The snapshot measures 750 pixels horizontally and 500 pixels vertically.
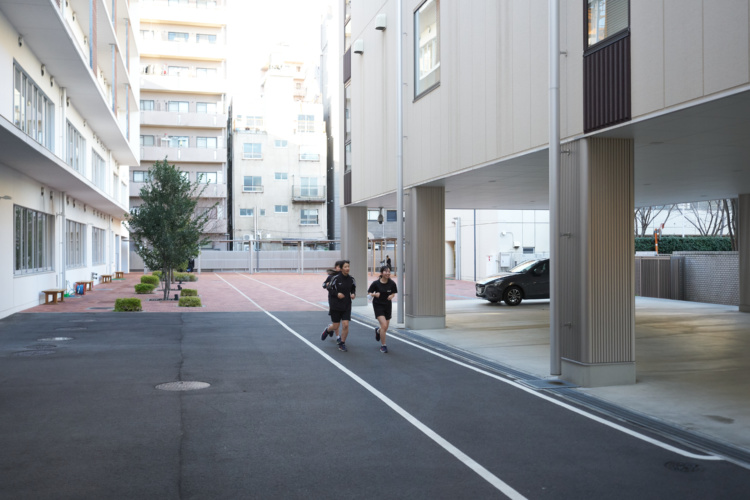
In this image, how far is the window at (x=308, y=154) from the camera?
2502 inches

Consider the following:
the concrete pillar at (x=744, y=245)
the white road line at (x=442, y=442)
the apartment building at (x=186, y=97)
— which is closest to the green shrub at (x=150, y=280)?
the white road line at (x=442, y=442)

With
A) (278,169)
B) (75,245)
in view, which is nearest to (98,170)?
(75,245)

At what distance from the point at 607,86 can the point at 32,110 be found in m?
16.7

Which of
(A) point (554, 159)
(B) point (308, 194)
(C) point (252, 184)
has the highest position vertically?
(C) point (252, 184)

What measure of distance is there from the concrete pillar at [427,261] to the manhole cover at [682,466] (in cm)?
1033

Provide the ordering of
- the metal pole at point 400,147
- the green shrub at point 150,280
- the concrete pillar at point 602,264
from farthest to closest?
the green shrub at point 150,280, the metal pole at point 400,147, the concrete pillar at point 602,264

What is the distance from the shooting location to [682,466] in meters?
6.04

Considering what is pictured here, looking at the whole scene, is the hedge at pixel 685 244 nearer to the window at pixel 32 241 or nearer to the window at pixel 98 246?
the window at pixel 32 241

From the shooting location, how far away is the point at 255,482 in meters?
5.48

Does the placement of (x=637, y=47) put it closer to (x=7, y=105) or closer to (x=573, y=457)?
(x=573, y=457)

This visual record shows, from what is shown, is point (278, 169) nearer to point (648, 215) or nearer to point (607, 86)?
point (648, 215)

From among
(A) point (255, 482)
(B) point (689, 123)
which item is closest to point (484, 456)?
(A) point (255, 482)

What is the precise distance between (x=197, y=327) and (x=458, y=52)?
9044 mm

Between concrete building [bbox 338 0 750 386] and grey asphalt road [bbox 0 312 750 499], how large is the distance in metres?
2.03
